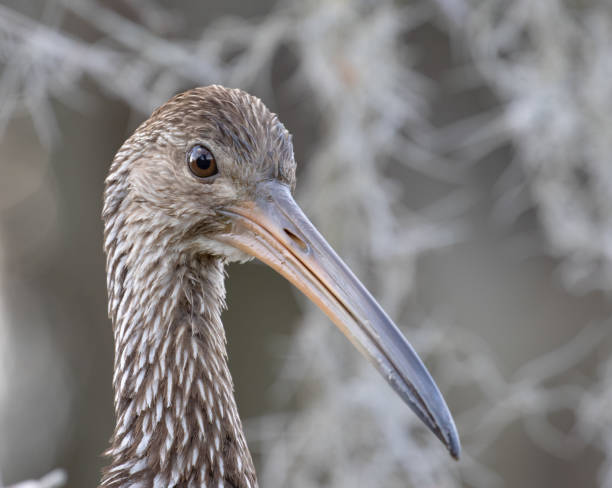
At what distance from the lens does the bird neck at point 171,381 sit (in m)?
2.28

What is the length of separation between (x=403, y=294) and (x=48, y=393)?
2.83 meters

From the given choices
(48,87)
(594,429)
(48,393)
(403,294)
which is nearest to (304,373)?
(403,294)

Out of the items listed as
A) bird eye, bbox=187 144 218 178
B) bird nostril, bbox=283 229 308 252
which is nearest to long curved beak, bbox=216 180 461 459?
bird nostril, bbox=283 229 308 252

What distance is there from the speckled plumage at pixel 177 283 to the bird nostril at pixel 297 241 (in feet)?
0.51

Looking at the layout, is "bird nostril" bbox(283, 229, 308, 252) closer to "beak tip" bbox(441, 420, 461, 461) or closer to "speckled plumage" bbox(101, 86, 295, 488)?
"speckled plumage" bbox(101, 86, 295, 488)

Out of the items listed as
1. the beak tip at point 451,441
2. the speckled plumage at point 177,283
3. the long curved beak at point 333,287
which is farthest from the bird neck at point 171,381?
the beak tip at point 451,441

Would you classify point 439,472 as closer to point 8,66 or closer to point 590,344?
point 590,344

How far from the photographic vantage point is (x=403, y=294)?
466 cm

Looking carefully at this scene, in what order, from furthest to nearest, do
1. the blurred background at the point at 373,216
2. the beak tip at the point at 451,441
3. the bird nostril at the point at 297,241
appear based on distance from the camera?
the blurred background at the point at 373,216
the bird nostril at the point at 297,241
the beak tip at the point at 451,441

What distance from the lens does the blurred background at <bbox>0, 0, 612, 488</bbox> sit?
4422 mm

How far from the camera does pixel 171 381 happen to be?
2.33 meters

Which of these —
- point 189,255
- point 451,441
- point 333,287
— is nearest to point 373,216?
point 189,255

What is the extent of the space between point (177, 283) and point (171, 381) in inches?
9.8

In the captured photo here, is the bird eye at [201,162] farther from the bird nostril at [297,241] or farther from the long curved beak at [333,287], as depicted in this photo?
the bird nostril at [297,241]
